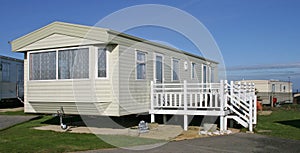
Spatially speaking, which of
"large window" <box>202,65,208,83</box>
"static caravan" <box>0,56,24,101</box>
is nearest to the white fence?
"large window" <box>202,65,208,83</box>

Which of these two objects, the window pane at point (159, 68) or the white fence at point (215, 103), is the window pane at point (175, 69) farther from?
the white fence at point (215, 103)

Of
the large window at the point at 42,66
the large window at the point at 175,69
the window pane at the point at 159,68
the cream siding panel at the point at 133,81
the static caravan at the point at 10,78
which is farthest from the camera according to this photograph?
the static caravan at the point at 10,78

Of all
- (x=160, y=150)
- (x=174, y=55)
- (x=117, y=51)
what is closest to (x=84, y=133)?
(x=117, y=51)

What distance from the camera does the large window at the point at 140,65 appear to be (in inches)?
460

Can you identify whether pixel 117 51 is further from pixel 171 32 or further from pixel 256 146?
pixel 256 146

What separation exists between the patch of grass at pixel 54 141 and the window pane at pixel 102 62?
78.8 inches

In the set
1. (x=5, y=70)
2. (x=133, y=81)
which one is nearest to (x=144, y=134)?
(x=133, y=81)

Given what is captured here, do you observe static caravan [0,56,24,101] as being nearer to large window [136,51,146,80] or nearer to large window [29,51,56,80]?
large window [29,51,56,80]

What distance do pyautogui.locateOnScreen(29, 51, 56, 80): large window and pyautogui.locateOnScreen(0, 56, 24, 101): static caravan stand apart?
11306 mm

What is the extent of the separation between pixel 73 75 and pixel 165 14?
4096 millimetres

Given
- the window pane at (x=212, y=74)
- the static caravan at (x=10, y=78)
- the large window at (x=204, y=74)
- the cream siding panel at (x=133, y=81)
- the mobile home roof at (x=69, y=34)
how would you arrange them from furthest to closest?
the static caravan at (x=10, y=78)
the window pane at (x=212, y=74)
the large window at (x=204, y=74)
the cream siding panel at (x=133, y=81)
the mobile home roof at (x=69, y=34)

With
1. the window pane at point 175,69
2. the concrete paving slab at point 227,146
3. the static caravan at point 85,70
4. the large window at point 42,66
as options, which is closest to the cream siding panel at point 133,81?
the static caravan at point 85,70

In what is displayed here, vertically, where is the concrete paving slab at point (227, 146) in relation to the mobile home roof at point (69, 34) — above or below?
below

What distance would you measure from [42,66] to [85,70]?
6.15ft
